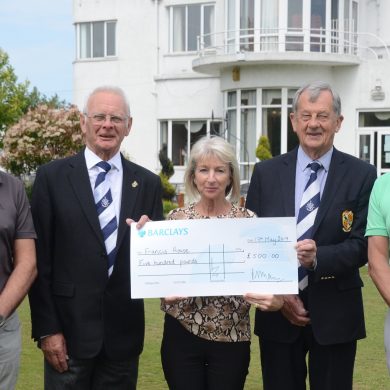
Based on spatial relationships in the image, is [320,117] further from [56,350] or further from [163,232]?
[56,350]

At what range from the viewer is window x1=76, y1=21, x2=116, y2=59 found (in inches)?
1341

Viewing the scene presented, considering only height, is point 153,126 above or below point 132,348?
above

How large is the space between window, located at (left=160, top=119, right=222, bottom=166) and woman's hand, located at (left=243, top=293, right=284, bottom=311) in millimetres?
26835

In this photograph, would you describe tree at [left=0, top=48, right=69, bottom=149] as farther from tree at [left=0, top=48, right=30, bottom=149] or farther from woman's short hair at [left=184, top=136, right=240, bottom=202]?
woman's short hair at [left=184, top=136, right=240, bottom=202]

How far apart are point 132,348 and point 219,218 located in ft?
3.41

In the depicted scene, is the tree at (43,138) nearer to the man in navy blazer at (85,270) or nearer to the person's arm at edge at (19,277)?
the man in navy blazer at (85,270)

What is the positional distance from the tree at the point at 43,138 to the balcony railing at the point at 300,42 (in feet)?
23.7

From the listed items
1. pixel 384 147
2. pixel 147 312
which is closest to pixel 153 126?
pixel 384 147

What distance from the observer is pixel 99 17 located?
3416cm

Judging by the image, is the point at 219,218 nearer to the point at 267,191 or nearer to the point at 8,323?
the point at 267,191

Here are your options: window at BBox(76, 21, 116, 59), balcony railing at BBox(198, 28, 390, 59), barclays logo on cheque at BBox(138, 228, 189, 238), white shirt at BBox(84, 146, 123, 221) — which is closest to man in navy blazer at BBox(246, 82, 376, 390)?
barclays logo on cheque at BBox(138, 228, 189, 238)

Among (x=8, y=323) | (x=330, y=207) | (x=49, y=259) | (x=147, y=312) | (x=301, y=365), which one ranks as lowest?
(x=147, y=312)

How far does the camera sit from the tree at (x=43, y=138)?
24344mm

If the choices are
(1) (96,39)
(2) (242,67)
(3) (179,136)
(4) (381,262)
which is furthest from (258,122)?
(4) (381,262)
